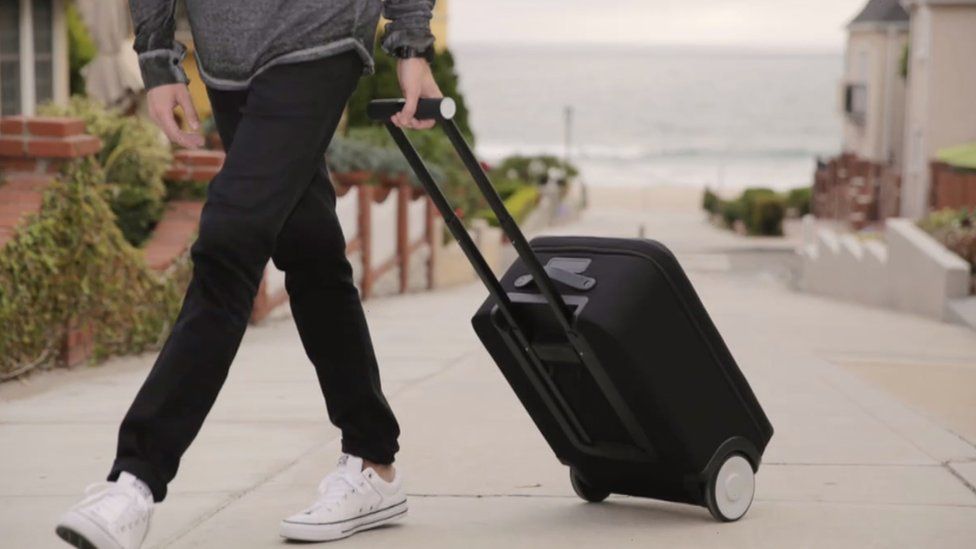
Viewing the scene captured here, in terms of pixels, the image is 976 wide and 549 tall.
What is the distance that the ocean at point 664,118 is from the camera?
95625mm

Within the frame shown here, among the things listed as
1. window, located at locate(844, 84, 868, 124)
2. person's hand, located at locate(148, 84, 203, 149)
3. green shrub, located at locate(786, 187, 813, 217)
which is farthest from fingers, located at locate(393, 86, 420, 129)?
green shrub, located at locate(786, 187, 813, 217)

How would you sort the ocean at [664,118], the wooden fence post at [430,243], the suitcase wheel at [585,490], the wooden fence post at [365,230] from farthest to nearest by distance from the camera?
1. the ocean at [664,118]
2. the wooden fence post at [430,243]
3. the wooden fence post at [365,230]
4. the suitcase wheel at [585,490]

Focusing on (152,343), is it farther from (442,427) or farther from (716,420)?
(716,420)

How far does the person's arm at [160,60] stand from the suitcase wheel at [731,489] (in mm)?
1409

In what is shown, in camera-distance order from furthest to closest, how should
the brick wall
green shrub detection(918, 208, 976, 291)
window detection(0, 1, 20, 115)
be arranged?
1. green shrub detection(918, 208, 976, 291)
2. window detection(0, 1, 20, 115)
3. the brick wall

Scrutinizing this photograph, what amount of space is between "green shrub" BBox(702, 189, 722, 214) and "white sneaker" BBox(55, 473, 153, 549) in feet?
191

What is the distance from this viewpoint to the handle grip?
3.48 meters

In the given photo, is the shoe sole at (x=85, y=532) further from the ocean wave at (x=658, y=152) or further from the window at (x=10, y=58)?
the ocean wave at (x=658, y=152)

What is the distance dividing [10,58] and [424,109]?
503 inches

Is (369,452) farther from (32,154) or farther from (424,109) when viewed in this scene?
(32,154)

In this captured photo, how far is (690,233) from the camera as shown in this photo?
55.3 meters

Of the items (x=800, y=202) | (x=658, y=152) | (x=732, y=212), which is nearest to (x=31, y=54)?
(x=732, y=212)

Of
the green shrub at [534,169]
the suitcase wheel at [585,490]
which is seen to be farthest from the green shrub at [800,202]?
the suitcase wheel at [585,490]

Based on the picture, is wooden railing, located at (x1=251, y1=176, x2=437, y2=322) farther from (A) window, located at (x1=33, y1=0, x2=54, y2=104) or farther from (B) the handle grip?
(B) the handle grip
